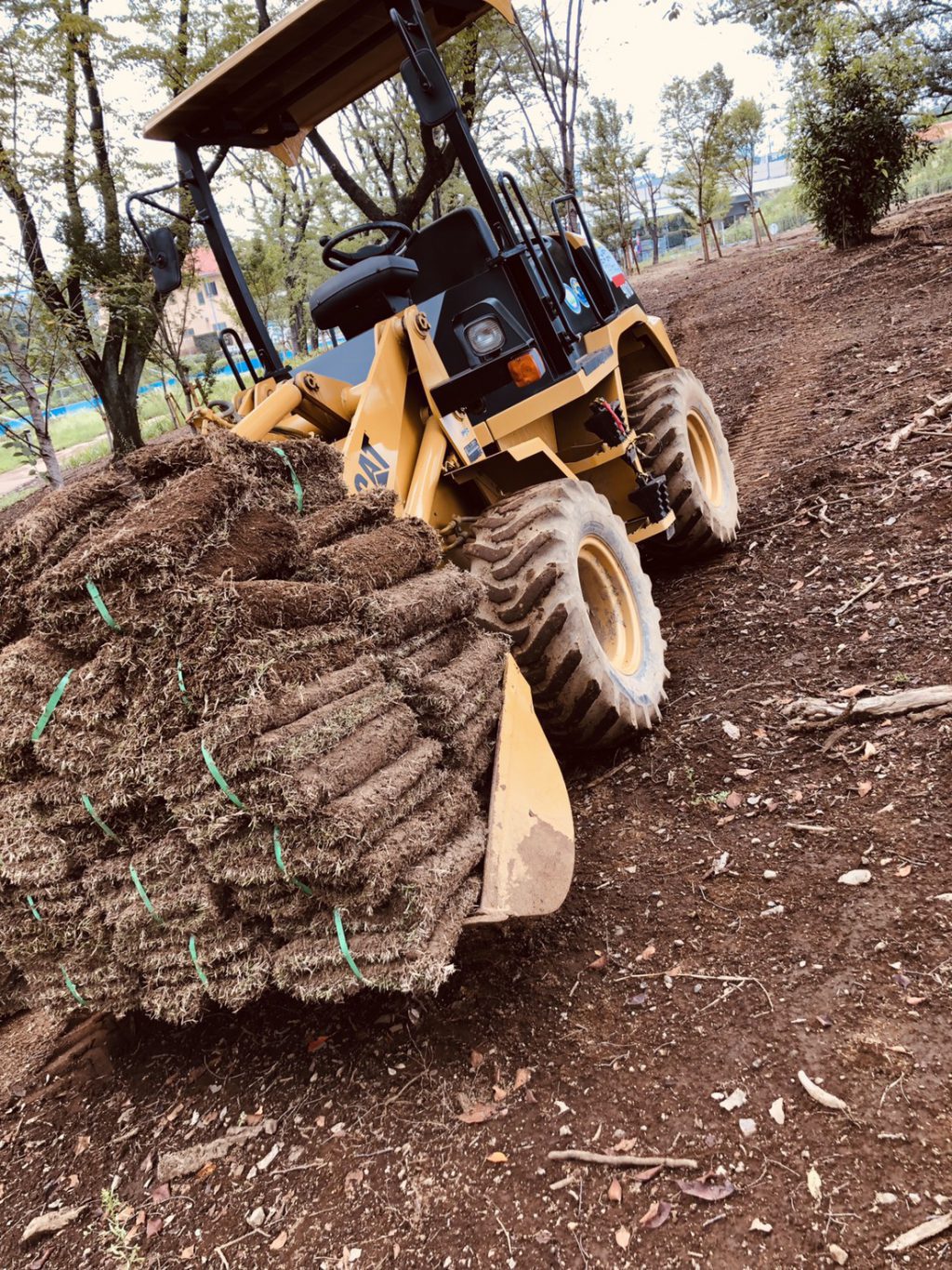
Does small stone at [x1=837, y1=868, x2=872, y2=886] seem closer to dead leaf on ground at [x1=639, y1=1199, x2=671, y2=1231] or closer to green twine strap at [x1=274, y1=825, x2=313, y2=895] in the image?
dead leaf on ground at [x1=639, y1=1199, x2=671, y2=1231]

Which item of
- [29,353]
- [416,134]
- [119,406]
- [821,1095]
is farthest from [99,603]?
[416,134]

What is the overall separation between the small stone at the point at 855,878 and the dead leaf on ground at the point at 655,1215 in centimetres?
111

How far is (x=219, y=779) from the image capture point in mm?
2303

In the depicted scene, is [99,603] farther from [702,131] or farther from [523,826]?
[702,131]

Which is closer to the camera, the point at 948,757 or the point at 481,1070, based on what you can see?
the point at 481,1070

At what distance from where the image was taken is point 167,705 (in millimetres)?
2414

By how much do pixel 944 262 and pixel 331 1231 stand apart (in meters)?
11.2

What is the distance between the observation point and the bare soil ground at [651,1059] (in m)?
1.99

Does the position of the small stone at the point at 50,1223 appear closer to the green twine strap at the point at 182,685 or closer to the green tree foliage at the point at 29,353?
the green twine strap at the point at 182,685

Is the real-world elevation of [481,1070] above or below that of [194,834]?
below

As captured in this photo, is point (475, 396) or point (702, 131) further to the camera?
point (702, 131)

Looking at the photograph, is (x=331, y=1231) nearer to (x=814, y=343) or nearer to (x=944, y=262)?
(x=814, y=343)

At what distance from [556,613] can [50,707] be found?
1.73 m

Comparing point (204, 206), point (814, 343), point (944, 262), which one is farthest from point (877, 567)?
point (944, 262)
